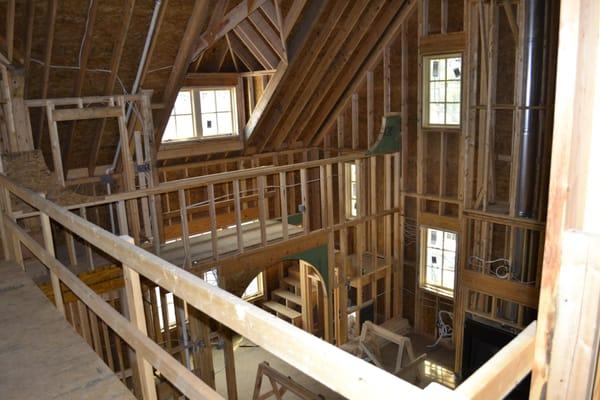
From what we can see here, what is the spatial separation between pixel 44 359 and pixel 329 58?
6.55 m

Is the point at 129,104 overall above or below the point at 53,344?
above

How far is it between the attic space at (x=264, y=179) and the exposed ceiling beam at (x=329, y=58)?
0.03 m

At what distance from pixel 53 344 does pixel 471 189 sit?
20.7 ft

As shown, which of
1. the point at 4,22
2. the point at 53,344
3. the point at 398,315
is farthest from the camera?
the point at 398,315

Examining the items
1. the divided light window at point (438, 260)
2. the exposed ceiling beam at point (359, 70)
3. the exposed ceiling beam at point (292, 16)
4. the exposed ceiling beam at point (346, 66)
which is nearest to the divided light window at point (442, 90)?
the exposed ceiling beam at point (359, 70)

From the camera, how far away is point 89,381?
2.21 m

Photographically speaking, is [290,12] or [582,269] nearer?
[582,269]

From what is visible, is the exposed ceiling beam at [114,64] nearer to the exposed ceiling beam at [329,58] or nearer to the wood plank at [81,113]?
the wood plank at [81,113]

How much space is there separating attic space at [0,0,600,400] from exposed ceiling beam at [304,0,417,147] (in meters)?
Answer: 0.04

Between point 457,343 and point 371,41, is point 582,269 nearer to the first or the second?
point 457,343

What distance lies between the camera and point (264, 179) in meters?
7.58

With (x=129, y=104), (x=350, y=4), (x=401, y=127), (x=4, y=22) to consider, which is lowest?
(x=401, y=127)

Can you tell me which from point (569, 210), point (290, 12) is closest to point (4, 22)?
point (290, 12)

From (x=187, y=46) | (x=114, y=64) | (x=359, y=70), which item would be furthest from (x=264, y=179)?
(x=359, y=70)
